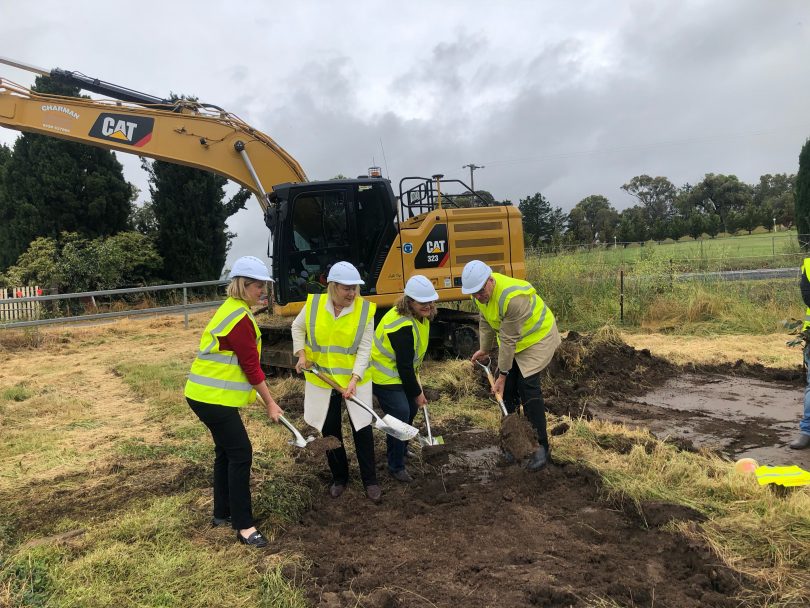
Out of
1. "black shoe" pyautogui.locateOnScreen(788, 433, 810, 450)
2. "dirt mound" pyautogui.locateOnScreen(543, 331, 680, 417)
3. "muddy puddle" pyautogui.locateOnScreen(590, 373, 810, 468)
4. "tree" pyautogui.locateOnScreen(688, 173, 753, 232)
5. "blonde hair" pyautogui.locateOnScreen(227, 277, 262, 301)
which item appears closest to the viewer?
"blonde hair" pyautogui.locateOnScreen(227, 277, 262, 301)

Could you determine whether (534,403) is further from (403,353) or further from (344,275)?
(344,275)

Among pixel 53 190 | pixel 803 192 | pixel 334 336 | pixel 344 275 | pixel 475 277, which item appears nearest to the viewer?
pixel 344 275

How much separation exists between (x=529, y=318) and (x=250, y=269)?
2.09 m

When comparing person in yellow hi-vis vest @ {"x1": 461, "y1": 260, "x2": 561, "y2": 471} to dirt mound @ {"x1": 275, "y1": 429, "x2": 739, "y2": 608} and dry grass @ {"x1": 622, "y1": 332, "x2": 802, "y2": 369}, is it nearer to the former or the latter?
dirt mound @ {"x1": 275, "y1": 429, "x2": 739, "y2": 608}

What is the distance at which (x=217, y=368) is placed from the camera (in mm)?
3297

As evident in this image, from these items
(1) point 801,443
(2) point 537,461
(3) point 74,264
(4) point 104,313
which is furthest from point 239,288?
(3) point 74,264

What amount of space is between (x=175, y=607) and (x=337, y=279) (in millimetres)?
2012

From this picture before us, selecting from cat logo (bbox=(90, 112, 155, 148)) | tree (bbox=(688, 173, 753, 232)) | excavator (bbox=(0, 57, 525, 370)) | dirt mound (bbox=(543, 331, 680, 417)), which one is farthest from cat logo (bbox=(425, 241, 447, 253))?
tree (bbox=(688, 173, 753, 232))

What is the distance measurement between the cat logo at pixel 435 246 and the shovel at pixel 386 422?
13.3ft

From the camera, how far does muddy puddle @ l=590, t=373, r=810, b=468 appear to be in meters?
5.02

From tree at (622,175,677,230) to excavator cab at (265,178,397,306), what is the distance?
68.2 m

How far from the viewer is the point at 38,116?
839cm

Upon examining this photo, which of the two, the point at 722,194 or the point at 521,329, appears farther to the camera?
the point at 722,194

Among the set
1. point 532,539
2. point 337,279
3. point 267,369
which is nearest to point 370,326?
point 337,279
